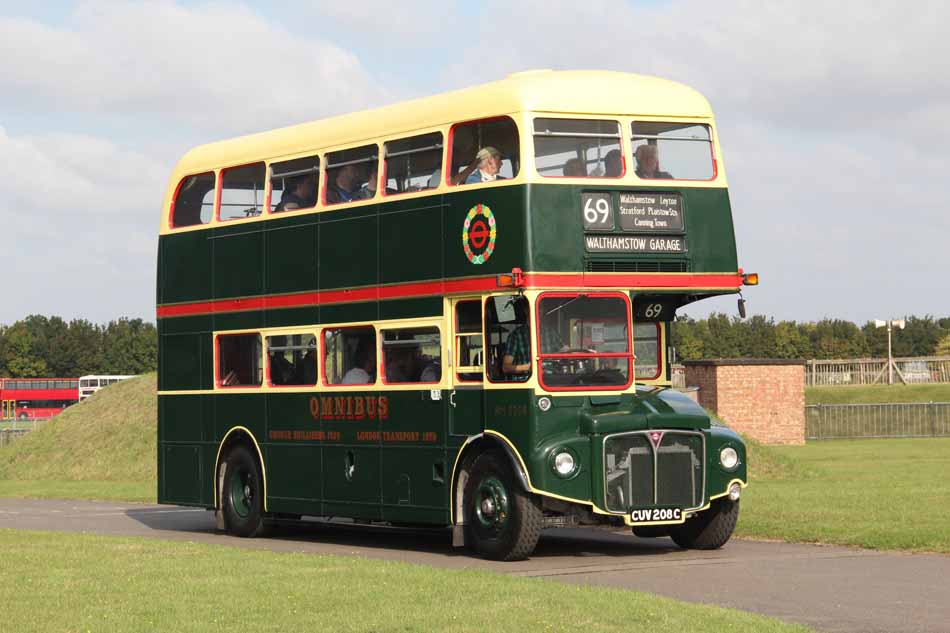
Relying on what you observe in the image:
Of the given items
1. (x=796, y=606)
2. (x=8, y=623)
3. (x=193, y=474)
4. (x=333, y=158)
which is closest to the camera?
(x=8, y=623)

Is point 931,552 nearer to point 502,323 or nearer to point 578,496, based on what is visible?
point 578,496

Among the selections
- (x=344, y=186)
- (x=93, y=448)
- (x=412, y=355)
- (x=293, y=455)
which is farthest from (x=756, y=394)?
(x=412, y=355)

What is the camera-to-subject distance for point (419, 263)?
17.9m

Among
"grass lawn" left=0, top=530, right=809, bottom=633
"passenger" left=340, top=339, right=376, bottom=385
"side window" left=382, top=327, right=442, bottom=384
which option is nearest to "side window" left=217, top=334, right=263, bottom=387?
"passenger" left=340, top=339, right=376, bottom=385

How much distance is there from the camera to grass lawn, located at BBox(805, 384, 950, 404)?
61938 millimetres

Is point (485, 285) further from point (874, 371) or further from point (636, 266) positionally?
point (874, 371)

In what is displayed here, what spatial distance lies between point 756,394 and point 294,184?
2702cm

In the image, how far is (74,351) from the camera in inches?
5153

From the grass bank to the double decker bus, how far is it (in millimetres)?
17237

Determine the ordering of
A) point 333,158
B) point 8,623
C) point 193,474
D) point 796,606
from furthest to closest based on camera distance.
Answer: point 193,474 → point 333,158 → point 796,606 → point 8,623

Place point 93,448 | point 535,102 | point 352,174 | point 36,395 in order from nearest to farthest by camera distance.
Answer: point 535,102 < point 352,174 < point 93,448 < point 36,395

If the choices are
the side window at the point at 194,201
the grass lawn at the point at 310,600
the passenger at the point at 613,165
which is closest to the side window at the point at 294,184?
the side window at the point at 194,201

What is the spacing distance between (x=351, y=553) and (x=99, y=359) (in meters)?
116

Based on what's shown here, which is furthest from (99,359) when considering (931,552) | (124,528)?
(931,552)
